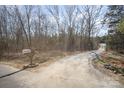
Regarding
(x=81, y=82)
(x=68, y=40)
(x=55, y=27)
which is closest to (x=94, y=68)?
(x=81, y=82)

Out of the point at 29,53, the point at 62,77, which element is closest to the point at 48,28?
the point at 29,53

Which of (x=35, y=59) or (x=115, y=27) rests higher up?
(x=115, y=27)

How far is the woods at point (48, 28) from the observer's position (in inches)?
141

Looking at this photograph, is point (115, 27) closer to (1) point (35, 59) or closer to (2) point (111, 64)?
(2) point (111, 64)

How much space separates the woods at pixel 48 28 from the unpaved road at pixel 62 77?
311 mm

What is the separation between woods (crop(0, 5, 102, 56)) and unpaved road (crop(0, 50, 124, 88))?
311 mm

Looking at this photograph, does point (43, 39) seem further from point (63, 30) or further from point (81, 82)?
point (81, 82)

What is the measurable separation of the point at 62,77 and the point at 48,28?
871 millimetres

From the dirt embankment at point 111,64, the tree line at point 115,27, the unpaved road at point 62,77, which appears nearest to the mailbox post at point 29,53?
the unpaved road at point 62,77

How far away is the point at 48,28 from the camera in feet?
12.3

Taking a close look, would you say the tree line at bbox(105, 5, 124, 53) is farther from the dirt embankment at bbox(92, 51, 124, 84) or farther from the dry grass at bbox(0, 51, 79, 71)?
the dry grass at bbox(0, 51, 79, 71)

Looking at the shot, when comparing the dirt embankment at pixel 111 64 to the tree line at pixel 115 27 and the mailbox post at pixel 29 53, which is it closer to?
the tree line at pixel 115 27

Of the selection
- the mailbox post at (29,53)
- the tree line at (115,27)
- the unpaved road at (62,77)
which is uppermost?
the tree line at (115,27)

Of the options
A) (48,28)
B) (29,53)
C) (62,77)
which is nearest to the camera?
(62,77)
